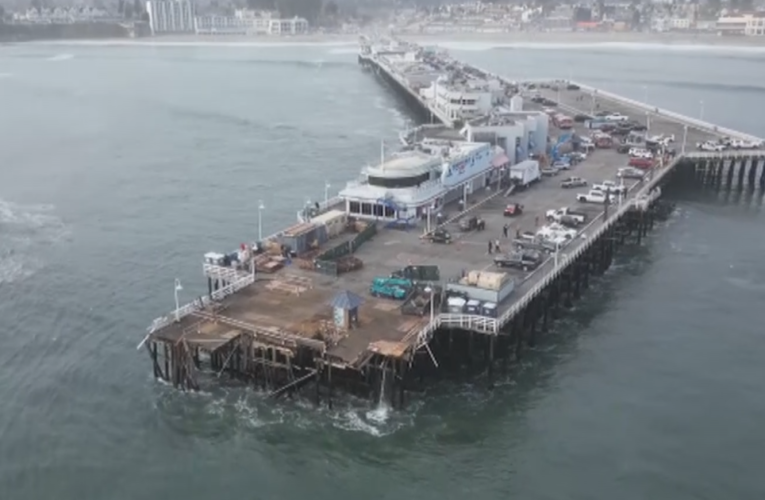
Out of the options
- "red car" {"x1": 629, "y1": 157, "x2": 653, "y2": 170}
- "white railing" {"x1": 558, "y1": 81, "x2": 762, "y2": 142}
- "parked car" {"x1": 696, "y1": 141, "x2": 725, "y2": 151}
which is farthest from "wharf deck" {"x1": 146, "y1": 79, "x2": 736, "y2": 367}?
"white railing" {"x1": 558, "y1": 81, "x2": 762, "y2": 142}

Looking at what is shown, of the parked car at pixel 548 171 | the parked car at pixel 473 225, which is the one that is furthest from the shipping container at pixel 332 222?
the parked car at pixel 548 171

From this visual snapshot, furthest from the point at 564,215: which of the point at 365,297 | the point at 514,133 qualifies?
the point at 365,297

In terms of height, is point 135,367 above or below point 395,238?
below

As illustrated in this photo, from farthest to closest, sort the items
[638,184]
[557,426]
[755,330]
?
[638,184], [755,330], [557,426]

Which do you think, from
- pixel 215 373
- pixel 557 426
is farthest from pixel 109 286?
pixel 557 426

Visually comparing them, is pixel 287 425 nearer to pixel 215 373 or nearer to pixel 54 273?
pixel 215 373
